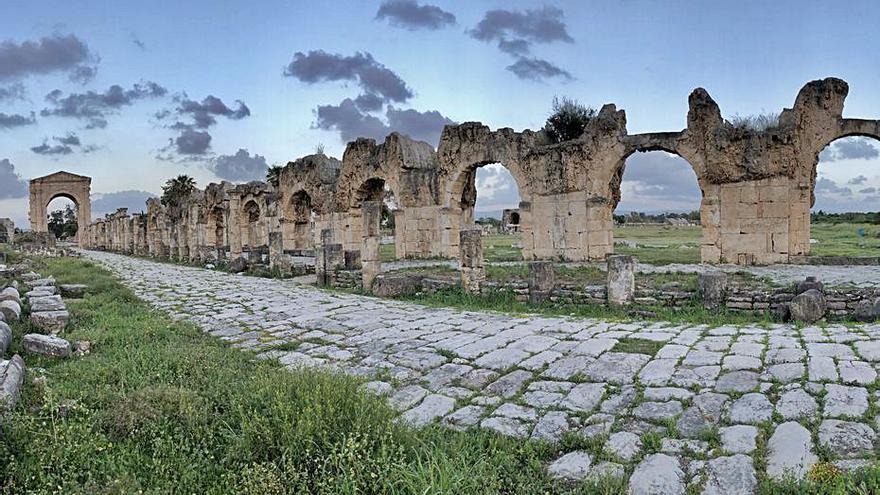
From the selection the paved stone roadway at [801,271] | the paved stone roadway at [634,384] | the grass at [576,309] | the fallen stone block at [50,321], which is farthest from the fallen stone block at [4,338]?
the paved stone roadway at [801,271]

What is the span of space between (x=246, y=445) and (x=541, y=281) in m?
7.59

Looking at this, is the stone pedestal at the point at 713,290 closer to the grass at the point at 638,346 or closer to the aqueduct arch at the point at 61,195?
the grass at the point at 638,346

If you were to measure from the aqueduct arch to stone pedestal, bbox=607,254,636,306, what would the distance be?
65308 mm

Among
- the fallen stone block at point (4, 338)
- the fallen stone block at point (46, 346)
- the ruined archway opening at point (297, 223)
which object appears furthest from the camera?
the ruined archway opening at point (297, 223)

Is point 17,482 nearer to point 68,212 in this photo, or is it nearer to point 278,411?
point 278,411

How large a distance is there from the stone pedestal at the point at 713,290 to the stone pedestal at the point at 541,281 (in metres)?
2.55

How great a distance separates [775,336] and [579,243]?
36.6ft

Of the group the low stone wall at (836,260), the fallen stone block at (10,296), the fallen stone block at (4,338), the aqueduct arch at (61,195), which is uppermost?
the aqueduct arch at (61,195)

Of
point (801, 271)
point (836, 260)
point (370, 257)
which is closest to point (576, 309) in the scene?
point (370, 257)

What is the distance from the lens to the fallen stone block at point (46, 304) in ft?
28.5

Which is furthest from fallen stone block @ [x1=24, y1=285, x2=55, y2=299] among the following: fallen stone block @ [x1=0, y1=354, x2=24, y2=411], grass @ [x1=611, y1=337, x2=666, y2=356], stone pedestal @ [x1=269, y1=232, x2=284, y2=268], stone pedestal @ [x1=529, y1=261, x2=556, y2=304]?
grass @ [x1=611, y1=337, x2=666, y2=356]

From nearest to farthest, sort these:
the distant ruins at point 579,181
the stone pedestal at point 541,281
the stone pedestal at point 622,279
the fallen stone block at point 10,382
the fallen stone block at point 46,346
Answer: the fallen stone block at point 10,382, the fallen stone block at point 46,346, the stone pedestal at point 622,279, the stone pedestal at point 541,281, the distant ruins at point 579,181

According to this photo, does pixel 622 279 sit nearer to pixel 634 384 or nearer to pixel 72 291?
pixel 634 384

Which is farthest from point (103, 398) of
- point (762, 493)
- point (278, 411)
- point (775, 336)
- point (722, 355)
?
point (775, 336)
